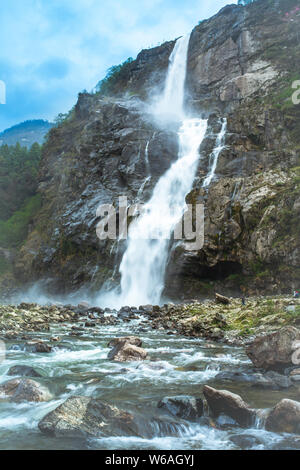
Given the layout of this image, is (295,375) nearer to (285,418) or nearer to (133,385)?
(285,418)

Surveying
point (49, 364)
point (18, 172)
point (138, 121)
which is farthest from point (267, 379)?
point (18, 172)

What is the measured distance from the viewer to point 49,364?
9.10m

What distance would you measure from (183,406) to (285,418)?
1.56 meters

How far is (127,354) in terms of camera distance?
975 cm

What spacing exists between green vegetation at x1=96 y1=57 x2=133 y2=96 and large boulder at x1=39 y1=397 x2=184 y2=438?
68.5 m

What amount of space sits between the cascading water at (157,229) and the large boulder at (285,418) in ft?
70.0

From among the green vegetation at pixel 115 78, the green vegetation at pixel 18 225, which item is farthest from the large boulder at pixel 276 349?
the green vegetation at pixel 115 78

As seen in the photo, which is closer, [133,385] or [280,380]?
[280,380]

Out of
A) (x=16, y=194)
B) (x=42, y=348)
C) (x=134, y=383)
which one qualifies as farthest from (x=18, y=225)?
(x=134, y=383)

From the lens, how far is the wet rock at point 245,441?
4.65m

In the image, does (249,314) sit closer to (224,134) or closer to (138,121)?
(224,134)

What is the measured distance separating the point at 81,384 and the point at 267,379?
12.8ft

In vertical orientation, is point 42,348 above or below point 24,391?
below
